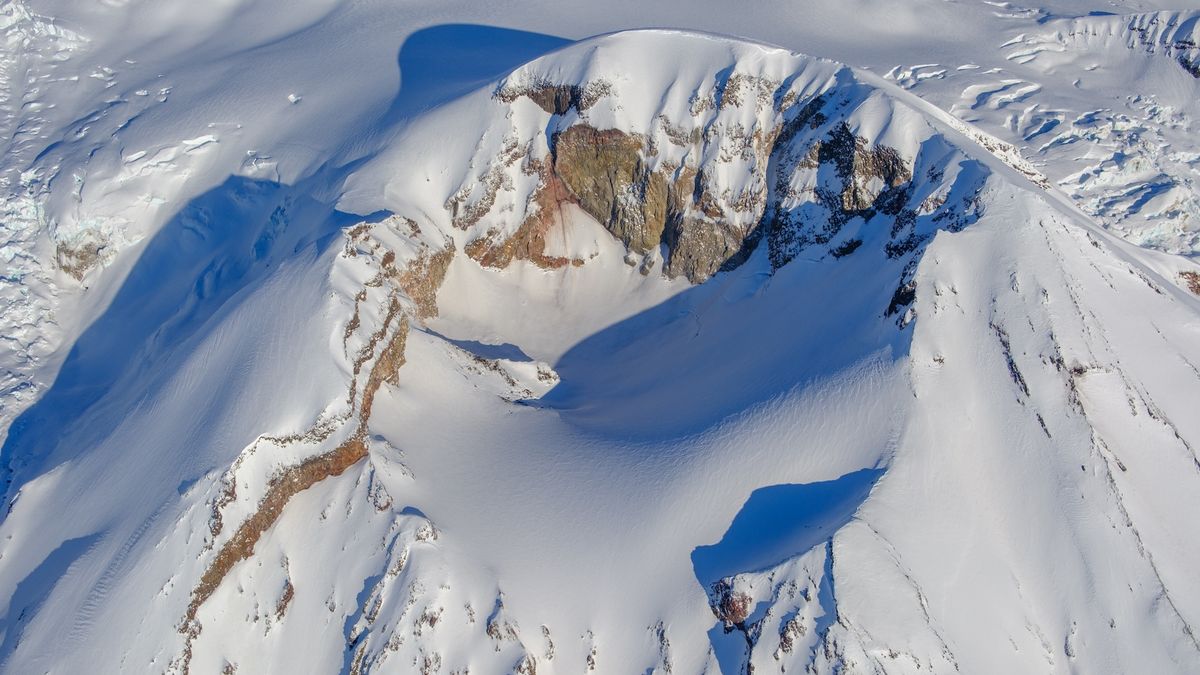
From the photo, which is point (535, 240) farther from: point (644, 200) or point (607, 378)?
point (607, 378)

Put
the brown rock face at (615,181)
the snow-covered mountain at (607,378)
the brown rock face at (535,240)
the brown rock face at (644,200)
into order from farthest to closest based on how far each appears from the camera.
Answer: the brown rock face at (535,240)
the brown rock face at (615,181)
the brown rock face at (644,200)
the snow-covered mountain at (607,378)

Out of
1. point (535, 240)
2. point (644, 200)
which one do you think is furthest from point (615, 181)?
point (535, 240)

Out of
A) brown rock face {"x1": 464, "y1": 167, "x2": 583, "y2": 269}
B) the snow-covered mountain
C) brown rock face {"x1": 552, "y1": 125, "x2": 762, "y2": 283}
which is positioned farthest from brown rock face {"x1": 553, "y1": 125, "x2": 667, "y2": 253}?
brown rock face {"x1": 464, "y1": 167, "x2": 583, "y2": 269}

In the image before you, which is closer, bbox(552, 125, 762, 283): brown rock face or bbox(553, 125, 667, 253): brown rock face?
bbox(552, 125, 762, 283): brown rock face

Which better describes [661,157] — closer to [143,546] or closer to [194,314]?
[194,314]

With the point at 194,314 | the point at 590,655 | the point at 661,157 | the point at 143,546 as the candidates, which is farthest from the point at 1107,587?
the point at 194,314

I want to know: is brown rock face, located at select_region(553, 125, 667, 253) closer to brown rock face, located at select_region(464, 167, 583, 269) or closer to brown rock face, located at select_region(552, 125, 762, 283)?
brown rock face, located at select_region(552, 125, 762, 283)

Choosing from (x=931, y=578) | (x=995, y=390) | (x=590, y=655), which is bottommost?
(x=590, y=655)

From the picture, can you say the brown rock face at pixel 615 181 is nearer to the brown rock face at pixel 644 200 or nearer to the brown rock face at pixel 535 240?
the brown rock face at pixel 644 200

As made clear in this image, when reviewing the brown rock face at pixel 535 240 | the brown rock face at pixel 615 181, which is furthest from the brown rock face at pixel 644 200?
the brown rock face at pixel 535 240
